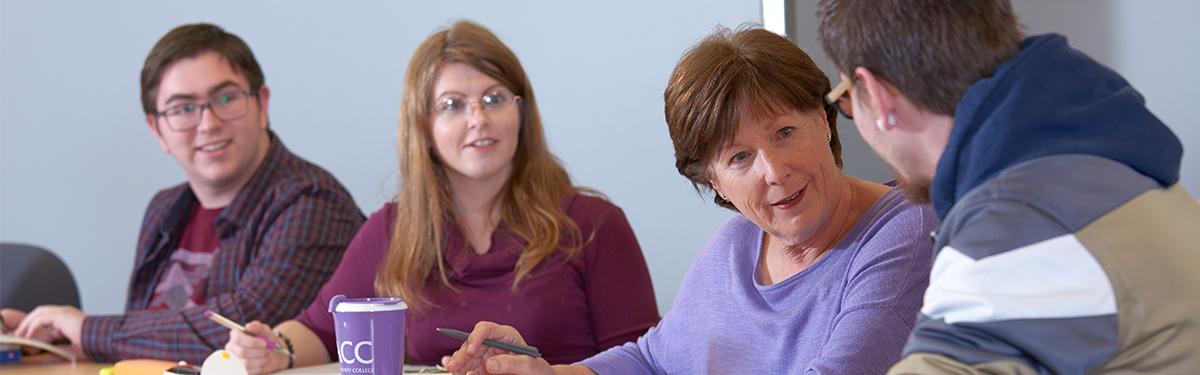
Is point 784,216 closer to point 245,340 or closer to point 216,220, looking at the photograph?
point 245,340

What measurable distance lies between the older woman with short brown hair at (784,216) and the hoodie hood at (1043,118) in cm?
49

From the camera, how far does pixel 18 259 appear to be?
3.42 m

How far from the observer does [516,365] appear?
182 cm

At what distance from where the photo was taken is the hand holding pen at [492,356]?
181cm

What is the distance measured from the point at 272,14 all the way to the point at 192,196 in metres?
0.68

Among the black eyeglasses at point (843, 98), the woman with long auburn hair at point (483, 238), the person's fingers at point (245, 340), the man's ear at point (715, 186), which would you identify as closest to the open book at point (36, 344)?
the woman with long auburn hair at point (483, 238)

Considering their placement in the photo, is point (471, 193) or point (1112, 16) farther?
point (471, 193)

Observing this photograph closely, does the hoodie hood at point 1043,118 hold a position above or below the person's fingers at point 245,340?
above

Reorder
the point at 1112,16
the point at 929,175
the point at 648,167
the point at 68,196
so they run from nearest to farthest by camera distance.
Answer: the point at 929,175
the point at 1112,16
the point at 648,167
the point at 68,196

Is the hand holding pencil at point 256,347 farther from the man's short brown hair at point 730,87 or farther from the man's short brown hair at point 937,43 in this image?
the man's short brown hair at point 937,43

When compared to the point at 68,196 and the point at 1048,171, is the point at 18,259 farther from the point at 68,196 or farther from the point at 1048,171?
the point at 1048,171

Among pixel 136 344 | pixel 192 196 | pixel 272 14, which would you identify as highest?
pixel 272 14

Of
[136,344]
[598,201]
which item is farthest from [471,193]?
[136,344]

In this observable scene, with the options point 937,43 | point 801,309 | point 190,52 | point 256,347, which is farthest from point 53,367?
point 937,43
